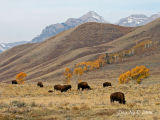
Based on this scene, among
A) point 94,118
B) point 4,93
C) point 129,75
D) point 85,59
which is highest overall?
point 85,59

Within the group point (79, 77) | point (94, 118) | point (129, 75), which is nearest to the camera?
point (94, 118)

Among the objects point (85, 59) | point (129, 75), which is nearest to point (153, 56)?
point (85, 59)

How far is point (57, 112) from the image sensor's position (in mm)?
15844

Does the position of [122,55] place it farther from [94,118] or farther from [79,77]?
[94,118]

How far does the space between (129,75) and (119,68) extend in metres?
61.8

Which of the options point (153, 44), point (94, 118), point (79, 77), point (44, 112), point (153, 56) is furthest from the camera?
point (153, 44)

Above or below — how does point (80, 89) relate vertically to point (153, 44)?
below

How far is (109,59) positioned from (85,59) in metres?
23.2

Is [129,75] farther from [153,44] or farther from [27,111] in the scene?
[153,44]

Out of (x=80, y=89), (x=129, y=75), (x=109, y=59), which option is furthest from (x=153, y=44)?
(x=80, y=89)

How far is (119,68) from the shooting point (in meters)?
141

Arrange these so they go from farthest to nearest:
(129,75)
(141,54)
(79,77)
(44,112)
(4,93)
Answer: (141,54)
(79,77)
(129,75)
(4,93)
(44,112)

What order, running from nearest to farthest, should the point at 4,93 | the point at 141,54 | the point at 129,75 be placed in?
the point at 4,93, the point at 129,75, the point at 141,54

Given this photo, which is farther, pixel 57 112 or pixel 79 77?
pixel 79 77
